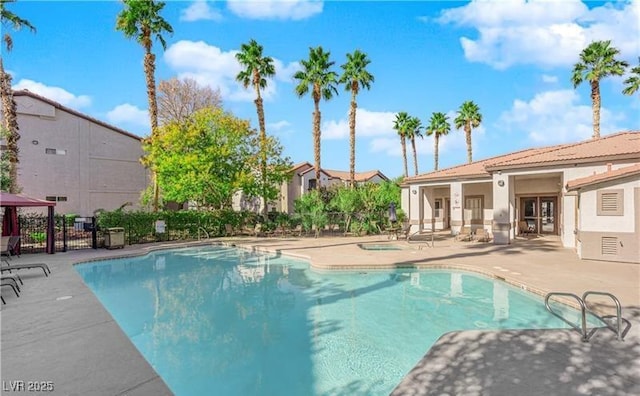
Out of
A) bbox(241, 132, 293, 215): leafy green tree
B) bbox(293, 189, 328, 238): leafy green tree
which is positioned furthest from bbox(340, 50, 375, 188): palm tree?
bbox(241, 132, 293, 215): leafy green tree

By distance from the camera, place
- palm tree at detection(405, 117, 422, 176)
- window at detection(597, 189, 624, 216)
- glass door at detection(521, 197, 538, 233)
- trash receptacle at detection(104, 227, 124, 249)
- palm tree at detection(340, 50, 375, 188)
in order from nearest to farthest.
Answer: window at detection(597, 189, 624, 216) < trash receptacle at detection(104, 227, 124, 249) < glass door at detection(521, 197, 538, 233) < palm tree at detection(340, 50, 375, 188) < palm tree at detection(405, 117, 422, 176)

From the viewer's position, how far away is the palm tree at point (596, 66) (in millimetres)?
26641

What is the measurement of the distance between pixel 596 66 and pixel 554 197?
1410 cm

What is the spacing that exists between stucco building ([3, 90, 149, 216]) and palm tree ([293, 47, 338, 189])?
16.8 metres

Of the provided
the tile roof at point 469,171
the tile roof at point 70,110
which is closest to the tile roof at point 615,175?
the tile roof at point 469,171

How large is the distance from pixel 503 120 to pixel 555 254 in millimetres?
12005

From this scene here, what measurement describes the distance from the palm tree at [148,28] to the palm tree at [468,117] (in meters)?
32.1

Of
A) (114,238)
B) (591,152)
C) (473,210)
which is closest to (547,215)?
(473,210)

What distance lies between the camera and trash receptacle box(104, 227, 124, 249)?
18172mm

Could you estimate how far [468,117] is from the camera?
135 feet

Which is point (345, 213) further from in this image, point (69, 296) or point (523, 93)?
point (69, 296)

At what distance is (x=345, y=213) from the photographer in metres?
26.2

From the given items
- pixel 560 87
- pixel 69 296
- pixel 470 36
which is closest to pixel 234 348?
pixel 69 296

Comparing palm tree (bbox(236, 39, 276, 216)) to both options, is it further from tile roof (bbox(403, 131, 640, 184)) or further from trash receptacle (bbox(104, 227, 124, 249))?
tile roof (bbox(403, 131, 640, 184))
